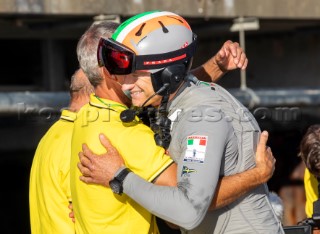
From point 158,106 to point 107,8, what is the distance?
529 centimetres

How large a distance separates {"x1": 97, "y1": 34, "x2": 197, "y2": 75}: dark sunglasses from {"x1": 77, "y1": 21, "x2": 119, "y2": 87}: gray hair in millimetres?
232

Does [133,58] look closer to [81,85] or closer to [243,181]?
[243,181]

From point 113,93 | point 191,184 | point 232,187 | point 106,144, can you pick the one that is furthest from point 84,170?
point 232,187

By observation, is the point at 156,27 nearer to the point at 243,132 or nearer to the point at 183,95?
the point at 183,95

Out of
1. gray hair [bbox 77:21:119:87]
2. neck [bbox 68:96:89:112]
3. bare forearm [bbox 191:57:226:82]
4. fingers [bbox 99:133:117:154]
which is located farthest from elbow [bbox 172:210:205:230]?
neck [bbox 68:96:89:112]

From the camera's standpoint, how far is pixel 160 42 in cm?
310

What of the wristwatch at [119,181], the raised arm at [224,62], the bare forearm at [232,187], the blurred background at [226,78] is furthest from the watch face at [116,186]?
the blurred background at [226,78]

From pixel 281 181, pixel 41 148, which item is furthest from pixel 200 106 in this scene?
pixel 281 181

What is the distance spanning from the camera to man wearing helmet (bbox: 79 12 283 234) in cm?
296

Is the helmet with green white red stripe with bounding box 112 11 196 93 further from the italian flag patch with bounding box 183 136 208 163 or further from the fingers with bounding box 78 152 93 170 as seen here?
the fingers with bounding box 78 152 93 170

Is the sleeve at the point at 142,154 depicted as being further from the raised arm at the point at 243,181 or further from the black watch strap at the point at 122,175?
the raised arm at the point at 243,181

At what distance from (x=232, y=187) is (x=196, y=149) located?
0.25 m

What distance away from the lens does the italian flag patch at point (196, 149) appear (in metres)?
2.98

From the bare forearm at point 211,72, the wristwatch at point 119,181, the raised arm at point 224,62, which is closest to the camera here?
the wristwatch at point 119,181
